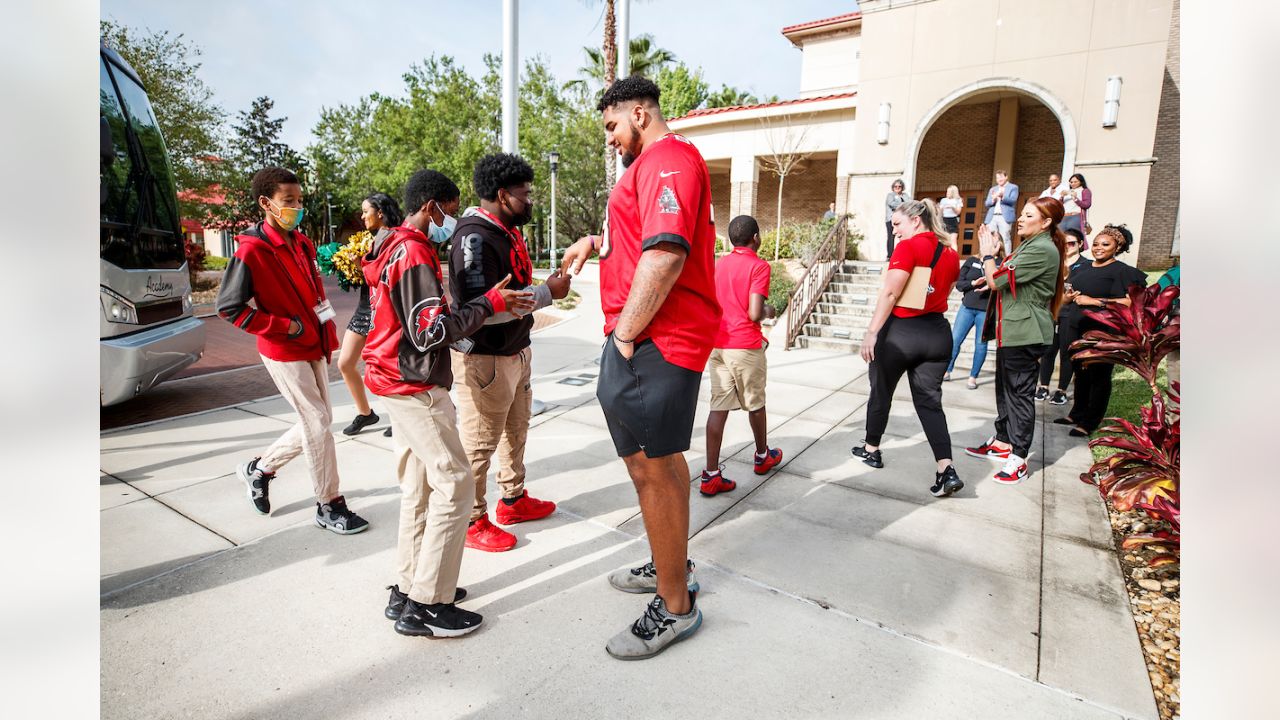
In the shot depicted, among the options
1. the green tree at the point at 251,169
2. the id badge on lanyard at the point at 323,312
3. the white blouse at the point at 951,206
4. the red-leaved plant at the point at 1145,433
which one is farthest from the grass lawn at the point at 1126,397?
the green tree at the point at 251,169

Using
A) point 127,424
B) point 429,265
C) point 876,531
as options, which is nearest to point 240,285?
point 429,265

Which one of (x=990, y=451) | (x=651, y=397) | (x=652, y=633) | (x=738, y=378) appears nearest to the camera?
(x=651, y=397)

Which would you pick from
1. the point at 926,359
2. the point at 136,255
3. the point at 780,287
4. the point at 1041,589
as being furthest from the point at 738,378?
the point at 780,287

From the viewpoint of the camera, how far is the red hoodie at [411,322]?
252cm

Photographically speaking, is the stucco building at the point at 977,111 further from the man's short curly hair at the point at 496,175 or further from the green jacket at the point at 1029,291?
the man's short curly hair at the point at 496,175

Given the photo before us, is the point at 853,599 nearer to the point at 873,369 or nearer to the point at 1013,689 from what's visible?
the point at 1013,689

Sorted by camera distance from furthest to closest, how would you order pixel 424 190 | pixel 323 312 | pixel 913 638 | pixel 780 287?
pixel 780 287 → pixel 323 312 → pixel 424 190 → pixel 913 638

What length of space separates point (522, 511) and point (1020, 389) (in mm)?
3534

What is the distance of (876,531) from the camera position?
142 inches

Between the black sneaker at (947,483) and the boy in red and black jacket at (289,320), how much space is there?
11.6 feet

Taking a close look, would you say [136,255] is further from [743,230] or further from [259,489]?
[743,230]

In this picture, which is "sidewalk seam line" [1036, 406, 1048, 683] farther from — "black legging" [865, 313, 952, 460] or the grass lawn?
"black legging" [865, 313, 952, 460]

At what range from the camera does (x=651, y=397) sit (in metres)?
2.41

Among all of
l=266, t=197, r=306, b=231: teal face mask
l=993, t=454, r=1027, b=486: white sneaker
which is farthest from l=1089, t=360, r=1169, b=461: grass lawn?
l=266, t=197, r=306, b=231: teal face mask
